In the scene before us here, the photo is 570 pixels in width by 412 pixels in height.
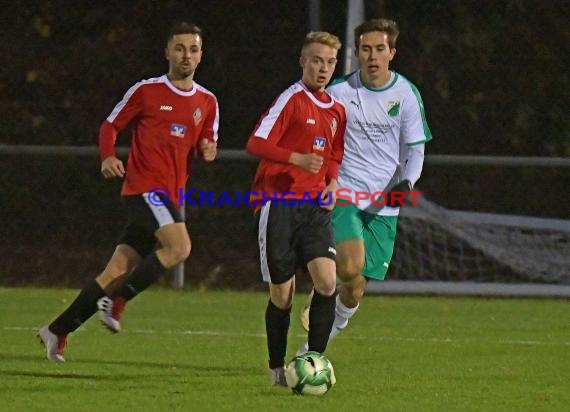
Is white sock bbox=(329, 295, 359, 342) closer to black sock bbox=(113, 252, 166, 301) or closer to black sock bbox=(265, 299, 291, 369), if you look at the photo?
black sock bbox=(113, 252, 166, 301)

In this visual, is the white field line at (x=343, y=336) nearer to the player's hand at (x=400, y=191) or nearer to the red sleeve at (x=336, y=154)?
the player's hand at (x=400, y=191)

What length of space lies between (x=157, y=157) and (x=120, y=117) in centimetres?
31

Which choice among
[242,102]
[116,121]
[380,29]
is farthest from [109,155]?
[242,102]

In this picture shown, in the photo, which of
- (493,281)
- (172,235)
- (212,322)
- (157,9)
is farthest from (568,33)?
(172,235)

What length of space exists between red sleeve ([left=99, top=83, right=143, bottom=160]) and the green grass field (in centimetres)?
123

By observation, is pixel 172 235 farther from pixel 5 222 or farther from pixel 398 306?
pixel 5 222

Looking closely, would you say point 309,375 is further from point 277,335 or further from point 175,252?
point 175,252

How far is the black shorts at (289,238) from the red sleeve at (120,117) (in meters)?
1.49

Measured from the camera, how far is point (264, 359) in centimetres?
852

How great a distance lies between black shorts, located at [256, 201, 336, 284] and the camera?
722 cm

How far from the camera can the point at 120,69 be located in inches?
607

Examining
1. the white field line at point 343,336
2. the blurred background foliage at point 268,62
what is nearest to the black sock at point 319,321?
the white field line at point 343,336

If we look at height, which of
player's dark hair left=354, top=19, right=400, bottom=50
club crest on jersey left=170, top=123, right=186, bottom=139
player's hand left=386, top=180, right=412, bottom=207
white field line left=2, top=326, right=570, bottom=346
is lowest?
white field line left=2, top=326, right=570, bottom=346

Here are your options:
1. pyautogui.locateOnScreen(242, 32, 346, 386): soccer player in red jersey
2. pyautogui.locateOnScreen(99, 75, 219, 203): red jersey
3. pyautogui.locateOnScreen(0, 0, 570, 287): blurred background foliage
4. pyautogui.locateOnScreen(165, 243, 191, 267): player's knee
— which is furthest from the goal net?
pyautogui.locateOnScreen(242, 32, 346, 386): soccer player in red jersey
